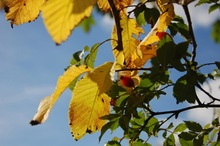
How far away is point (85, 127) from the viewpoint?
43.0 inches

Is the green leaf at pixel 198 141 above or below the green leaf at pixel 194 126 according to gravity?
below

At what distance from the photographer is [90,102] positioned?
105 cm

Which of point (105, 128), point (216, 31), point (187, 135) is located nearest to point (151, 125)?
point (187, 135)

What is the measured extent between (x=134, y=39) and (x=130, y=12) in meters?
0.09

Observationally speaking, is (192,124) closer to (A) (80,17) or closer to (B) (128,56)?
(B) (128,56)

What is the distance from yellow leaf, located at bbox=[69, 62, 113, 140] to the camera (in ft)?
3.17

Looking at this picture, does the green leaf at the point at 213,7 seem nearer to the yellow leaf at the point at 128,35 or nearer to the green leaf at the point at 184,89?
the yellow leaf at the point at 128,35

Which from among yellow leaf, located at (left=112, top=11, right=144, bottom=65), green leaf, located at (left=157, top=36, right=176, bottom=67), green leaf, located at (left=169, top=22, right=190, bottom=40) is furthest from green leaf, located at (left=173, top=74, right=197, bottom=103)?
green leaf, located at (left=169, top=22, right=190, bottom=40)

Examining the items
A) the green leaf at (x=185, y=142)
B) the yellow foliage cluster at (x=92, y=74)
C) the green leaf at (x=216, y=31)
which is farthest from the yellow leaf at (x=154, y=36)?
the green leaf at (x=216, y=31)

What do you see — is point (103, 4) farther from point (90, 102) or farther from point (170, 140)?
point (170, 140)

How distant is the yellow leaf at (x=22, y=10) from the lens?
1057mm

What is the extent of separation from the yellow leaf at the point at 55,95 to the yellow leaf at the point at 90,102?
0.04m

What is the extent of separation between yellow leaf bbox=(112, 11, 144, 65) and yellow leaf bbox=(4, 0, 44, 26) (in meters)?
0.27

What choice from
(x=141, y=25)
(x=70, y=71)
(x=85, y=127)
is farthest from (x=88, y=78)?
(x=141, y=25)
